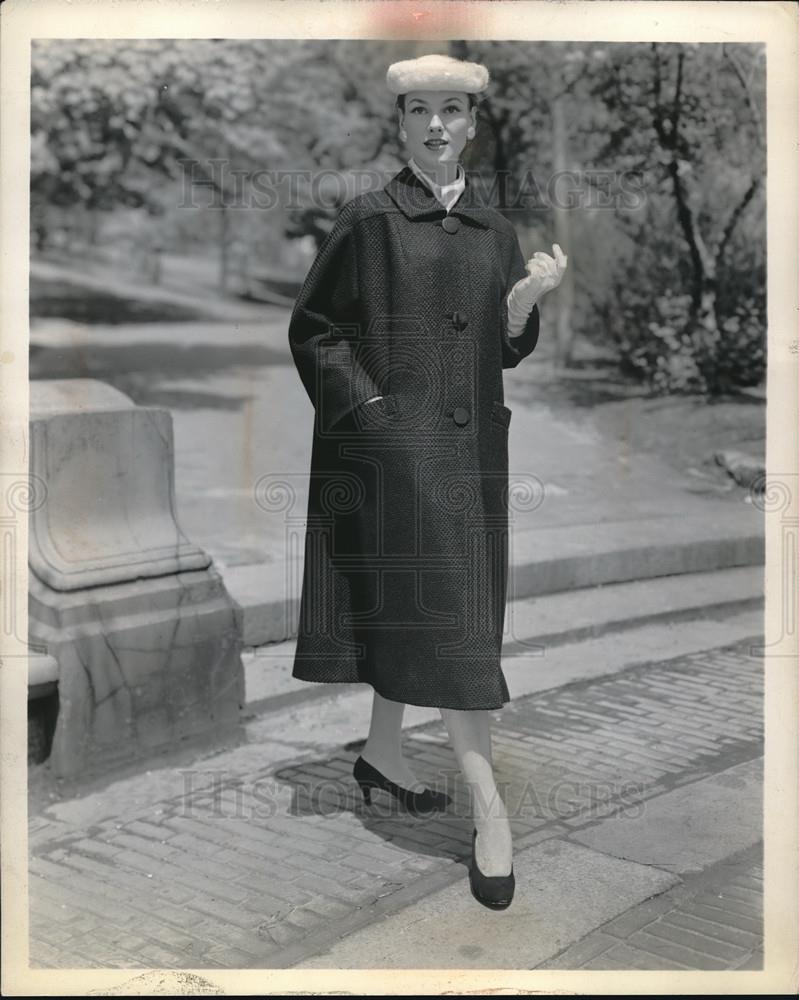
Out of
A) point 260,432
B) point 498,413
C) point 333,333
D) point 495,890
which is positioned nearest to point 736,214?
point 260,432

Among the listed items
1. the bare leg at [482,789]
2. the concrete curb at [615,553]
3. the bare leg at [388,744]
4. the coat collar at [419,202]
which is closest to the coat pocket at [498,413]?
the coat collar at [419,202]

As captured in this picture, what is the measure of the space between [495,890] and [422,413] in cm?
129

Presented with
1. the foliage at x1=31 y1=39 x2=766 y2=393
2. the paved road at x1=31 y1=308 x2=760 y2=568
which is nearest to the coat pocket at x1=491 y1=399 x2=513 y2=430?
the foliage at x1=31 y1=39 x2=766 y2=393

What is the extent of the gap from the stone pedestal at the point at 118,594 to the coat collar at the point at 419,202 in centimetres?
129

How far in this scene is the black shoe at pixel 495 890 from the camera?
12.1 feet

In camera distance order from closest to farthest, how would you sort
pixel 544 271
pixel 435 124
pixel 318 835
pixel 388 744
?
pixel 544 271
pixel 435 124
pixel 318 835
pixel 388 744

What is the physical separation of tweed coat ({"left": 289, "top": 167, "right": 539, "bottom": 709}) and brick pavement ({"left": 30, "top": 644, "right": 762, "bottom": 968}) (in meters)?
0.56

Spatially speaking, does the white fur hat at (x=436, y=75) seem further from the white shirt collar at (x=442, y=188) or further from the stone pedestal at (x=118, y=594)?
the stone pedestal at (x=118, y=594)

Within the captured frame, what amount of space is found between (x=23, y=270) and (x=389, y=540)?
121cm

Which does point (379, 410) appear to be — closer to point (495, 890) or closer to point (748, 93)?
point (495, 890)

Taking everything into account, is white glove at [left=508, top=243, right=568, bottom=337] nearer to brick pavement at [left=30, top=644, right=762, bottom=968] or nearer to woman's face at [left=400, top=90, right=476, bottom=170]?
woman's face at [left=400, top=90, right=476, bottom=170]

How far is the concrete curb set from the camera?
640 centimetres

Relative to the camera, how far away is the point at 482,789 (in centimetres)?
379

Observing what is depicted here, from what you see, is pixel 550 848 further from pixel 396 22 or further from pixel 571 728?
pixel 396 22
